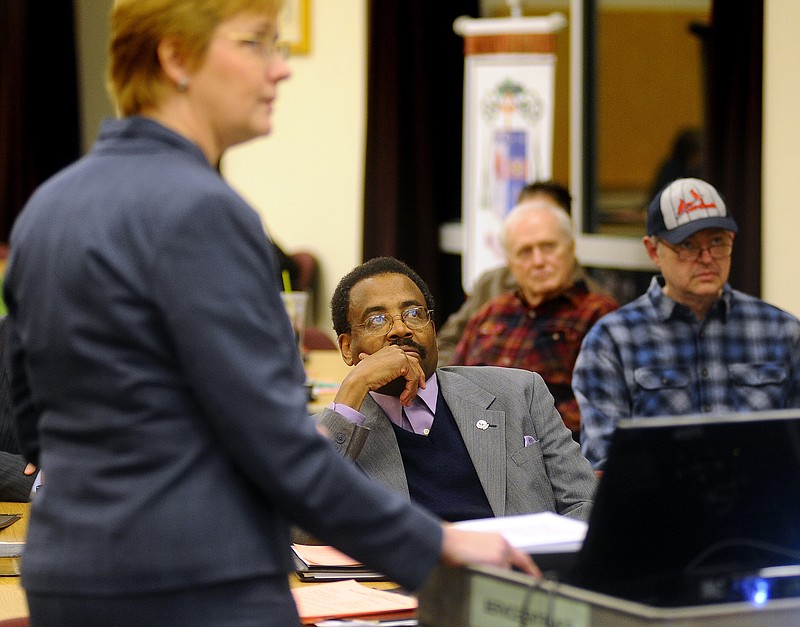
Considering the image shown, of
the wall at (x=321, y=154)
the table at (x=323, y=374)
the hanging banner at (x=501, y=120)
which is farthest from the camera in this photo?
the wall at (x=321, y=154)

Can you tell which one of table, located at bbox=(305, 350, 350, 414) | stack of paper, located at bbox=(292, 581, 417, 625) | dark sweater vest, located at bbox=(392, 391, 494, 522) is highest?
dark sweater vest, located at bbox=(392, 391, 494, 522)

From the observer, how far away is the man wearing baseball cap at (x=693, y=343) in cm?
318

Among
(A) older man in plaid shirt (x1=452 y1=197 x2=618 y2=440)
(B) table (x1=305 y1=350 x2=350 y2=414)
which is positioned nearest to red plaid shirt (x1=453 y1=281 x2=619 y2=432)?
(A) older man in plaid shirt (x1=452 y1=197 x2=618 y2=440)

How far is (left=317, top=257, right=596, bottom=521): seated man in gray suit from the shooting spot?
2230 millimetres

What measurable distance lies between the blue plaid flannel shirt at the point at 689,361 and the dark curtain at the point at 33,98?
5702mm

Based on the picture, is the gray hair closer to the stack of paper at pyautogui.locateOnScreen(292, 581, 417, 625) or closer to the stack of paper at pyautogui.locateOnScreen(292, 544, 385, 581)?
the stack of paper at pyautogui.locateOnScreen(292, 544, 385, 581)

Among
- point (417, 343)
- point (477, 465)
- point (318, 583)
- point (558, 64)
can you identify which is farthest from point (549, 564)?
point (558, 64)

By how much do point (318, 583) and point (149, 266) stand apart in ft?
2.94

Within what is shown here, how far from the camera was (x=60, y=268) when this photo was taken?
1209mm

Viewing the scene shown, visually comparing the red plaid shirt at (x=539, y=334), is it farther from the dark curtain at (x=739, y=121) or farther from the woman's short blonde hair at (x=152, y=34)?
the woman's short blonde hair at (x=152, y=34)

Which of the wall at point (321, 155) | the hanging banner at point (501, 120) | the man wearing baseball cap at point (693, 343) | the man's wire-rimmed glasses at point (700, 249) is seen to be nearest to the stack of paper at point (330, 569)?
the man wearing baseball cap at point (693, 343)

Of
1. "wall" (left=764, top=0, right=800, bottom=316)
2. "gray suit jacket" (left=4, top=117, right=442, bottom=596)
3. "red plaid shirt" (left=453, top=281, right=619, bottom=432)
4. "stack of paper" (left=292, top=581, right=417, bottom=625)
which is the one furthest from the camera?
"wall" (left=764, top=0, right=800, bottom=316)

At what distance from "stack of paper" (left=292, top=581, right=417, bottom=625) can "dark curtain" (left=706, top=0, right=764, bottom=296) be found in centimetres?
284

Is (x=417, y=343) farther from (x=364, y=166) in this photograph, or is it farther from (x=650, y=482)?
(x=364, y=166)
